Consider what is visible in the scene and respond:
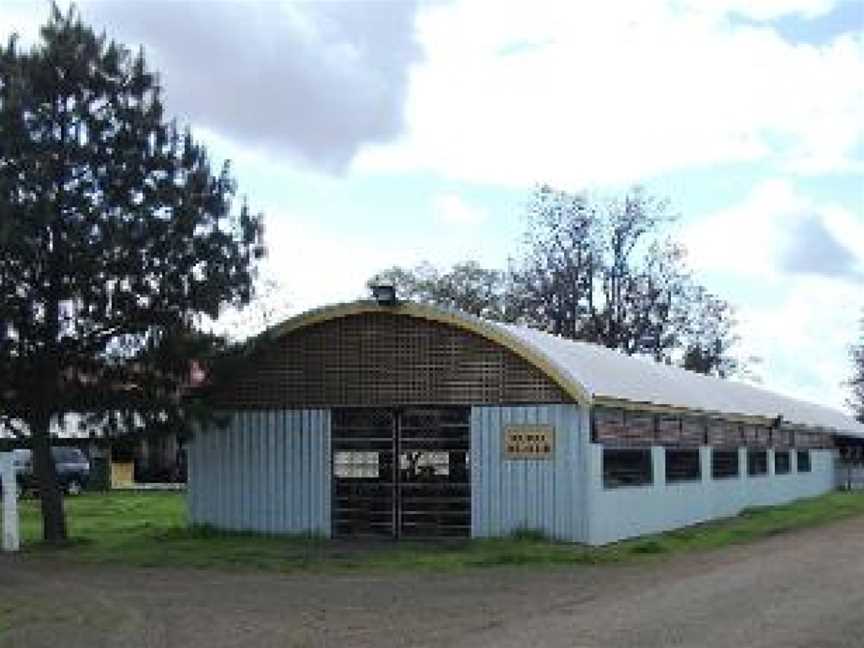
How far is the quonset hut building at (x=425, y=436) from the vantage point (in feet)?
83.1

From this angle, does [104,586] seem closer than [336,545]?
Yes

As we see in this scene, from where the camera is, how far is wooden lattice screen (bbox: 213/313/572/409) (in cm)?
2564

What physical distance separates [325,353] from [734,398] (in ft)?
56.8

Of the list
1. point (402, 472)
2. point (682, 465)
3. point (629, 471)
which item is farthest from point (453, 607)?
point (682, 465)

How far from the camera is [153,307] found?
Result: 25.2 metres

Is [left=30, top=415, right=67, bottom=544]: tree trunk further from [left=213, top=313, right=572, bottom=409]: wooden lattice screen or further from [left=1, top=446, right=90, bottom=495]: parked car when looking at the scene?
[left=1, top=446, right=90, bottom=495]: parked car

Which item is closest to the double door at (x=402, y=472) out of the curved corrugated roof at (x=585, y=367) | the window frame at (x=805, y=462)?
the curved corrugated roof at (x=585, y=367)

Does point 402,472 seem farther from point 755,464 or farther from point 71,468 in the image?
point 71,468

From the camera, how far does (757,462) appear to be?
135 feet

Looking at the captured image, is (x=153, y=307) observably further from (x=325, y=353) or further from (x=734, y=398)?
(x=734, y=398)

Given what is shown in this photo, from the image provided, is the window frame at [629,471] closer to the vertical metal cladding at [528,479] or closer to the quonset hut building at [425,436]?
the quonset hut building at [425,436]

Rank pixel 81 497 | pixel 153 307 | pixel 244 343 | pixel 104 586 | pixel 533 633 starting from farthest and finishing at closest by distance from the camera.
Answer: pixel 81 497 < pixel 244 343 < pixel 153 307 < pixel 104 586 < pixel 533 633

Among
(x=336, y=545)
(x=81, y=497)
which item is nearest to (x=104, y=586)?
(x=336, y=545)

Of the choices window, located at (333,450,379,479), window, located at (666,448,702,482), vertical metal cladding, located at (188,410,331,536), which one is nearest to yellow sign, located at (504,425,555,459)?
window, located at (333,450,379,479)
